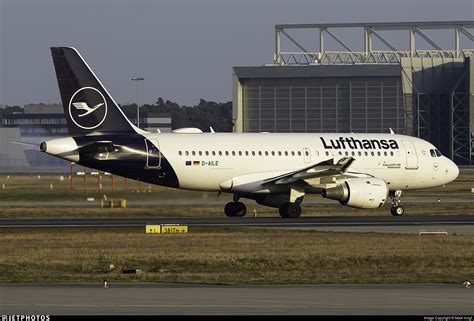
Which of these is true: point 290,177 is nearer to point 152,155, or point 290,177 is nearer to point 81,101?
point 152,155

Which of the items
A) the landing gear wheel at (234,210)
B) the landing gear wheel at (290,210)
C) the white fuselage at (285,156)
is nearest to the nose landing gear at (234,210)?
the landing gear wheel at (234,210)

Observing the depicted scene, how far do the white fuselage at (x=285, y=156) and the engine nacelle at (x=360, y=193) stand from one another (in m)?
3.09

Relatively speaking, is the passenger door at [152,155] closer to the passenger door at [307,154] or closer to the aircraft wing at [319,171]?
the aircraft wing at [319,171]

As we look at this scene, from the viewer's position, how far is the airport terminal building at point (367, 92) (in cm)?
12338

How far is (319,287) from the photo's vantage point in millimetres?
24609

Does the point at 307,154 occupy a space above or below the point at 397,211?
above

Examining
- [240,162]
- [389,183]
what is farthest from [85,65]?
[389,183]

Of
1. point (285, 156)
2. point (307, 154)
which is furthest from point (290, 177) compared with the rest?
point (307, 154)

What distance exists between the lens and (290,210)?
160 ft

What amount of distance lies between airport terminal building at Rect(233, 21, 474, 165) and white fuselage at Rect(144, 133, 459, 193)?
225 ft

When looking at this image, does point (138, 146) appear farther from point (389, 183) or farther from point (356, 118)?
point (356, 118)

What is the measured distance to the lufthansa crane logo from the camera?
48375 mm

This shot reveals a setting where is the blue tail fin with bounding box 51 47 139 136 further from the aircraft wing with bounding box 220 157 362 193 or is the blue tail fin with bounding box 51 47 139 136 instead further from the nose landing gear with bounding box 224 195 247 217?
the nose landing gear with bounding box 224 195 247 217

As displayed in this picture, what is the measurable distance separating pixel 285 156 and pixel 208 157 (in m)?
3.62
